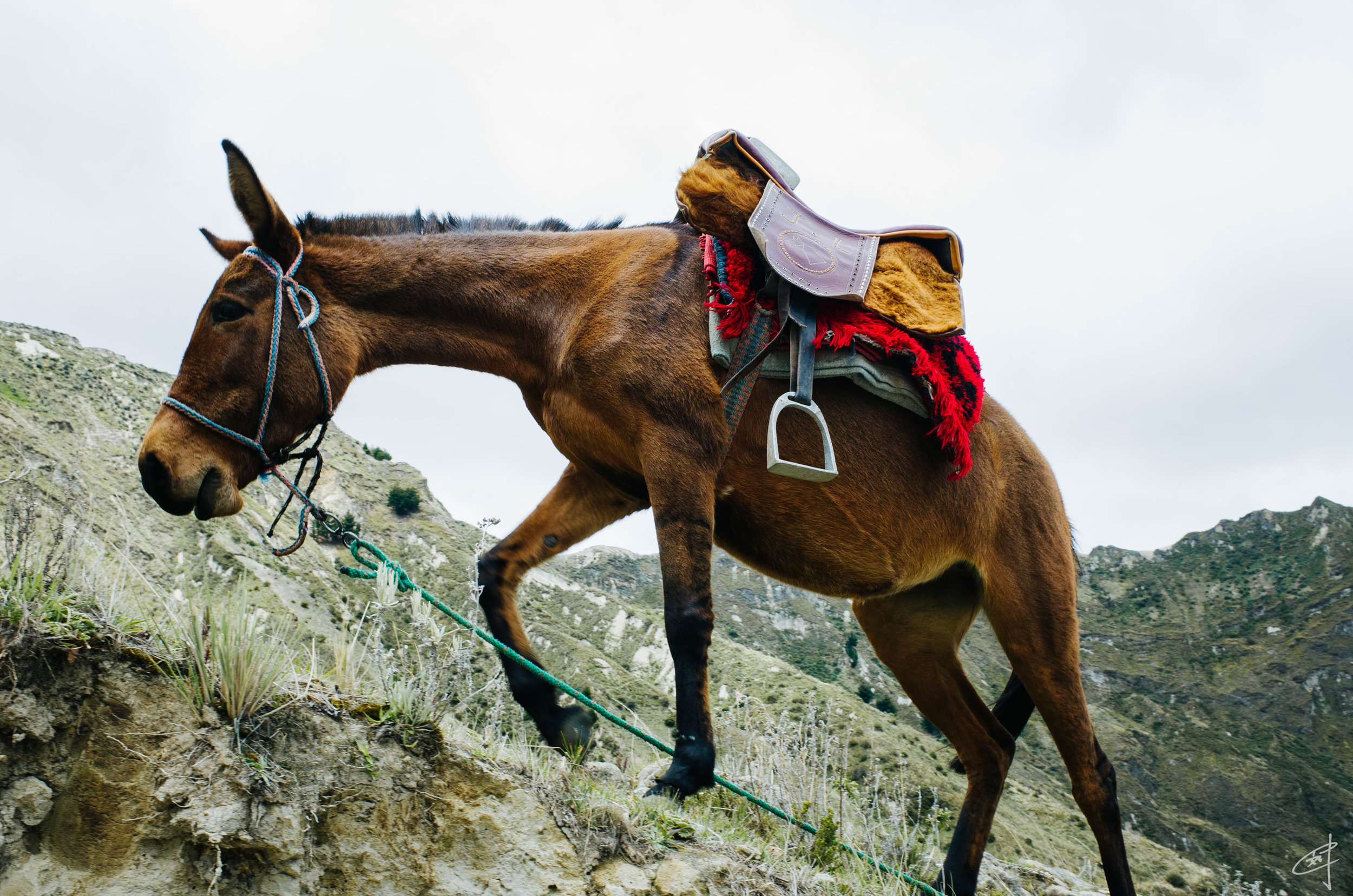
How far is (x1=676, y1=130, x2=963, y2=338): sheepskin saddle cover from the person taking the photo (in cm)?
371

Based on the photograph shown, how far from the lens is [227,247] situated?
3.85 m

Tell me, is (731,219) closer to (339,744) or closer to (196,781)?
(339,744)

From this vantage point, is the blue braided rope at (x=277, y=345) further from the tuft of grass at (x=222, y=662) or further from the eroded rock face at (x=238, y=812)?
the eroded rock face at (x=238, y=812)

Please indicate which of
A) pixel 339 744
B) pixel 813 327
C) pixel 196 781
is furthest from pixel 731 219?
pixel 196 781

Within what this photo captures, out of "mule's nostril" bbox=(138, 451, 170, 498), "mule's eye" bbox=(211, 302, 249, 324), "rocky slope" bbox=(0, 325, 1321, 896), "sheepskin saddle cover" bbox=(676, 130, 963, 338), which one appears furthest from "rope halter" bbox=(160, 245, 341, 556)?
"sheepskin saddle cover" bbox=(676, 130, 963, 338)

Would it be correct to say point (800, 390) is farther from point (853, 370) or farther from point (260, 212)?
point (260, 212)

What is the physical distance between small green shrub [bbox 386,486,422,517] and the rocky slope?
422 mm

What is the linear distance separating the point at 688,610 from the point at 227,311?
251 centimetres

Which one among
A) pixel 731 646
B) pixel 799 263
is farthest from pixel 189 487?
pixel 731 646

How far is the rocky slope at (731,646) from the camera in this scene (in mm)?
2740

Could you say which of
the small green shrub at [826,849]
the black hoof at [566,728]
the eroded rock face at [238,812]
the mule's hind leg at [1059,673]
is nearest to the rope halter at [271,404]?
Result: the eroded rock face at [238,812]

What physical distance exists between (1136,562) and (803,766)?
207ft

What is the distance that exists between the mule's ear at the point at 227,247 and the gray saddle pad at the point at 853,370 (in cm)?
239

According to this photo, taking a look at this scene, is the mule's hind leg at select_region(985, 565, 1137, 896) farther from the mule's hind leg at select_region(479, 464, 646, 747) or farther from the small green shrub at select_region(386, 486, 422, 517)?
the small green shrub at select_region(386, 486, 422, 517)
